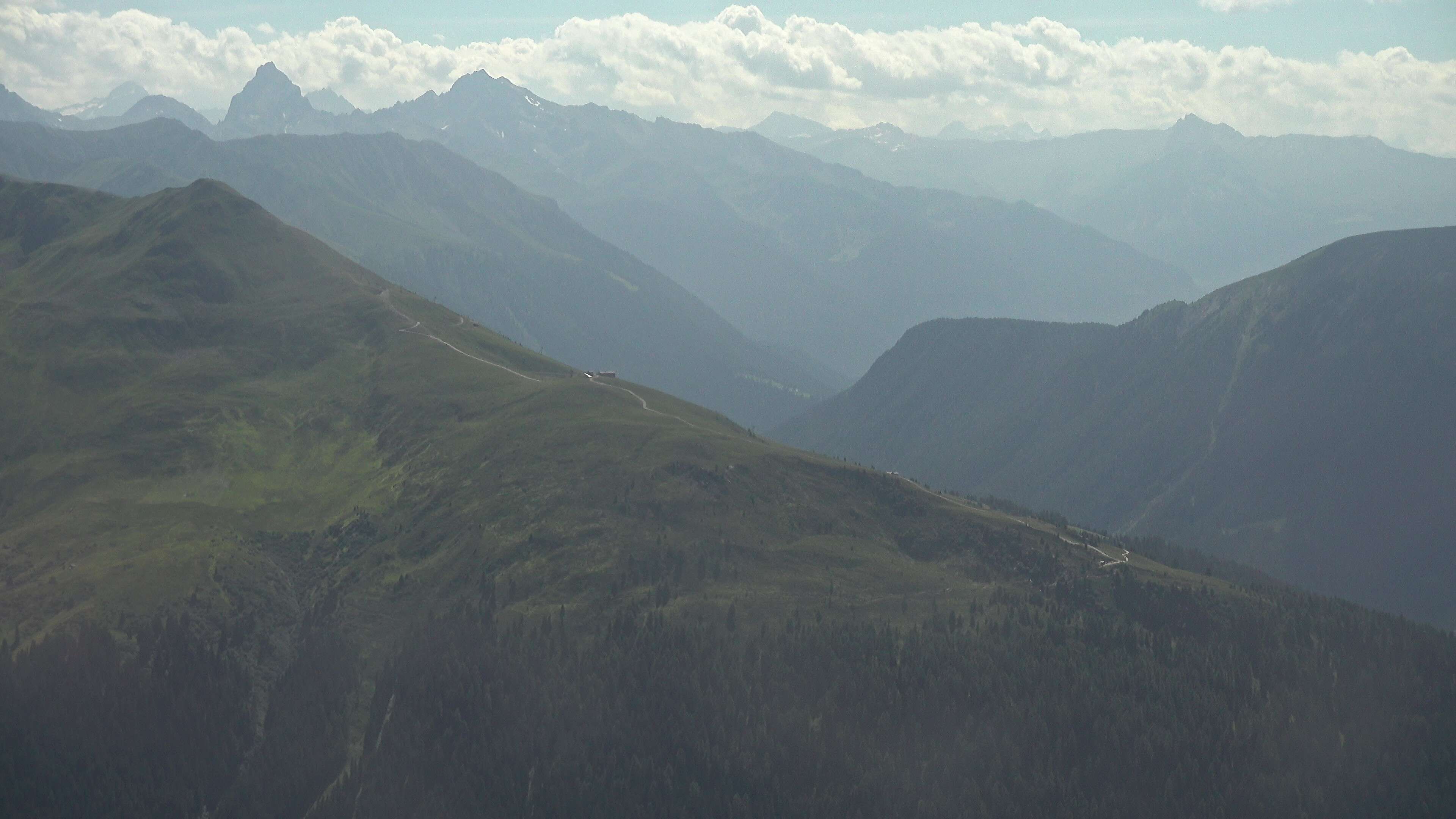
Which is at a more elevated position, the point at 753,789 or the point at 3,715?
the point at 753,789

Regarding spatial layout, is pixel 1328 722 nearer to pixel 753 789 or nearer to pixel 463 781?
pixel 753 789

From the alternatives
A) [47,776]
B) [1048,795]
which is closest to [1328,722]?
[1048,795]

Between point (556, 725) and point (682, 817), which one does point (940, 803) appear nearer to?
point (682, 817)

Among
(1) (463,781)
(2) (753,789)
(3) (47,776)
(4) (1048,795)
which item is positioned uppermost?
(4) (1048,795)

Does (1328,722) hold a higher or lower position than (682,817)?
higher

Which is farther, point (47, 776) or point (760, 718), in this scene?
point (760, 718)

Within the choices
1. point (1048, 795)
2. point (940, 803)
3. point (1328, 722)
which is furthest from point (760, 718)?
point (1328, 722)

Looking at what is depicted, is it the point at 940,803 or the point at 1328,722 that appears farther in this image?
the point at 1328,722

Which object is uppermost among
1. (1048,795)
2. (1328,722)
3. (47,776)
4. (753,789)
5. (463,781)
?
(1328,722)
